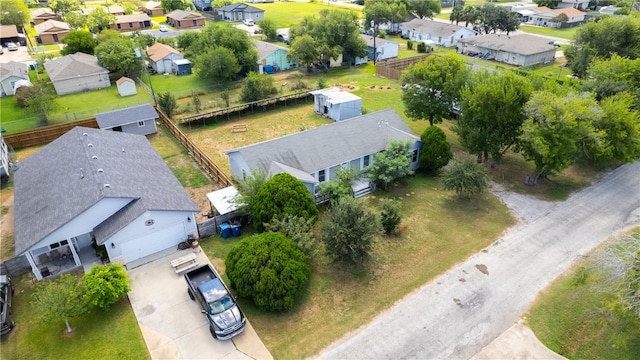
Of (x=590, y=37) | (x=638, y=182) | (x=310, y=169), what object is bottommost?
(x=638, y=182)

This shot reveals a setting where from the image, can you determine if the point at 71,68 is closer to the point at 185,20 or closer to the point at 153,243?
the point at 153,243

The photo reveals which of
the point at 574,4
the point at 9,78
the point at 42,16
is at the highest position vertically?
the point at 42,16

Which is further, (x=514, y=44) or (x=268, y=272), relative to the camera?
(x=514, y=44)

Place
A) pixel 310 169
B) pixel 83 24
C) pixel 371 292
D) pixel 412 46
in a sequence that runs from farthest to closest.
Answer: pixel 83 24, pixel 412 46, pixel 310 169, pixel 371 292

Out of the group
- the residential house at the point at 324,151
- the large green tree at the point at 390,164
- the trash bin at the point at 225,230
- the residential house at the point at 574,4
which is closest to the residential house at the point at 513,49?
the residential house at the point at 324,151

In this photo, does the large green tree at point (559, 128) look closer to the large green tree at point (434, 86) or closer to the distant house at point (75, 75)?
the large green tree at point (434, 86)

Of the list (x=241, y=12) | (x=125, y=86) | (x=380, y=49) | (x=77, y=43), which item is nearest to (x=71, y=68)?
(x=125, y=86)

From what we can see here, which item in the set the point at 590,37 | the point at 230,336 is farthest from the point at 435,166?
the point at 590,37

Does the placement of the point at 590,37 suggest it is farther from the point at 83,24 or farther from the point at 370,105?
the point at 83,24
